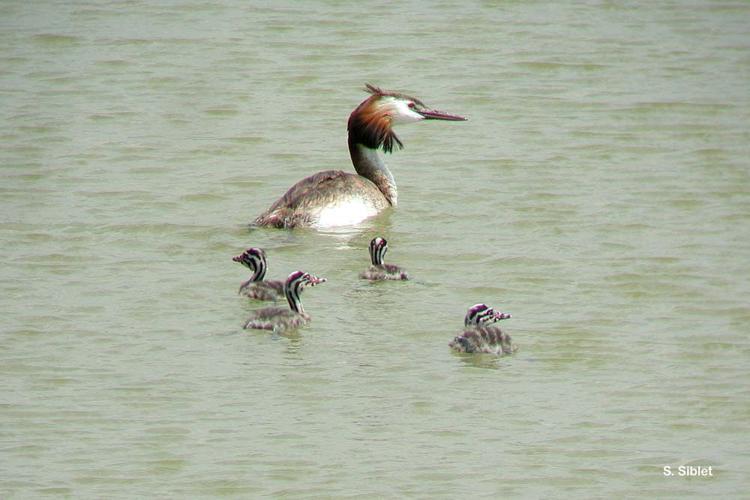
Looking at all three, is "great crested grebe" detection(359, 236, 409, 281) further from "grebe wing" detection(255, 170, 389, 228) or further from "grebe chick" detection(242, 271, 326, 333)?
"grebe wing" detection(255, 170, 389, 228)

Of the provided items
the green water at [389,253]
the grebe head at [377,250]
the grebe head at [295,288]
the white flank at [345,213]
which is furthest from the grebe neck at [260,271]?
the white flank at [345,213]

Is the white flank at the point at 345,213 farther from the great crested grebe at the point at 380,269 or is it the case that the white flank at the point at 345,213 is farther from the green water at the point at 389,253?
the great crested grebe at the point at 380,269

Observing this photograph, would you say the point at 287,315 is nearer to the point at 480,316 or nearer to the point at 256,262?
the point at 256,262

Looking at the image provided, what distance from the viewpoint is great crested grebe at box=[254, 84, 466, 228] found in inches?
599

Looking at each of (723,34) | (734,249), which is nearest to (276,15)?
(723,34)

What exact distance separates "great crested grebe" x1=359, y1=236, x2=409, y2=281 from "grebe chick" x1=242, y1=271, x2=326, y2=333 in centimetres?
103

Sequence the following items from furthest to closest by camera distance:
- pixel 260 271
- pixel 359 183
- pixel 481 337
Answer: pixel 359 183 → pixel 260 271 → pixel 481 337

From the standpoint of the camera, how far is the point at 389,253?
1432cm

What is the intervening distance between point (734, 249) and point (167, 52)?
10610 millimetres

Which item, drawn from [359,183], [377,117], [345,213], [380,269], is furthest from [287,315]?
[377,117]

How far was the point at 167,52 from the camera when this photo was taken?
22734mm

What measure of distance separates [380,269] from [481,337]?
2280 millimetres

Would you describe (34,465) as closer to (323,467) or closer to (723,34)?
(323,467)

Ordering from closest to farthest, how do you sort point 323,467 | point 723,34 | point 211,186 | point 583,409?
point 323,467 → point 583,409 → point 211,186 → point 723,34
